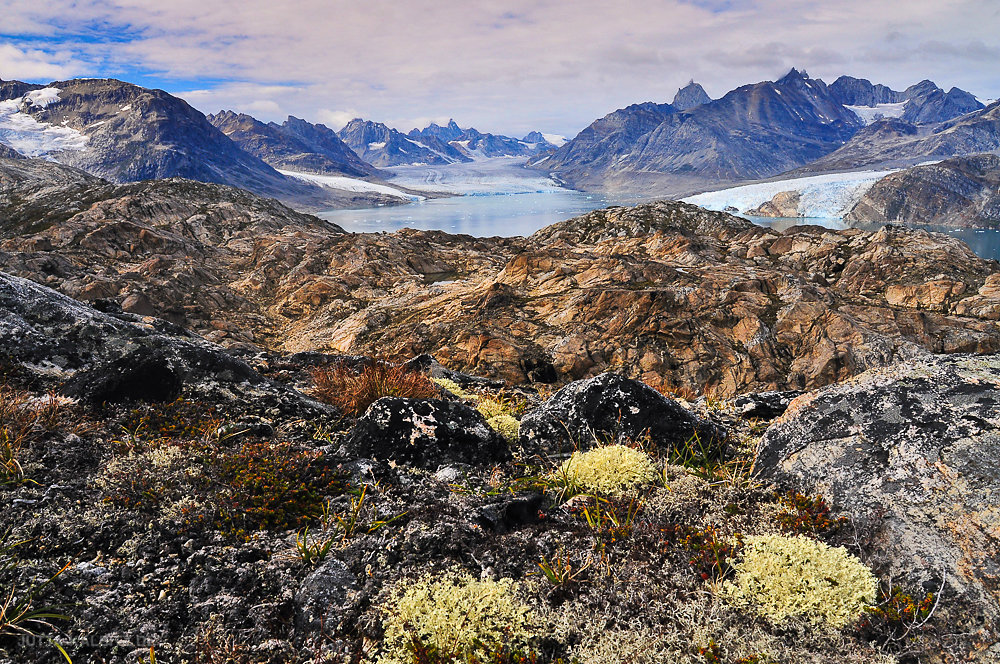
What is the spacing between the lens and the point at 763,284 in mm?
30391

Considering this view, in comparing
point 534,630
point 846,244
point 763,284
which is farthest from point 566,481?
point 846,244

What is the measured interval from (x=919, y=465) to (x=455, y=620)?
4.27 meters

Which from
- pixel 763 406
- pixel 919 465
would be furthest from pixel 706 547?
pixel 763 406

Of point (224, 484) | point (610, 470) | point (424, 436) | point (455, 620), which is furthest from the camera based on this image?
point (424, 436)

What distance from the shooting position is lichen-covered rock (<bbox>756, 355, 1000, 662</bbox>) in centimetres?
360

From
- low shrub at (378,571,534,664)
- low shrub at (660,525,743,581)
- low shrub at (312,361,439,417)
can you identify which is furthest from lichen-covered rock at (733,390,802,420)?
low shrub at (378,571,534,664)

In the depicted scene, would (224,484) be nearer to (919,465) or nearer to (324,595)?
(324,595)

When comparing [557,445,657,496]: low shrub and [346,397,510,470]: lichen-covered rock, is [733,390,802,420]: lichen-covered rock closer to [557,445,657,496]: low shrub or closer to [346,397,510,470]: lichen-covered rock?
[557,445,657,496]: low shrub

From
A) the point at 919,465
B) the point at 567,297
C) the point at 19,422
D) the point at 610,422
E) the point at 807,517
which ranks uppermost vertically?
the point at 19,422

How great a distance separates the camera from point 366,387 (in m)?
6.97

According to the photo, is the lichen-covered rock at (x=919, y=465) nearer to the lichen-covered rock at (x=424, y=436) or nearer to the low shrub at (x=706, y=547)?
the low shrub at (x=706, y=547)

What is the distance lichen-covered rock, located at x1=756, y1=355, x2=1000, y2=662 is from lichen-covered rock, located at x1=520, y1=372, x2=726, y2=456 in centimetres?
89

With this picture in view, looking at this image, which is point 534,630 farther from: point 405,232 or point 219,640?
point 405,232

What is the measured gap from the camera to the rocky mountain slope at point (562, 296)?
23.9 metres
